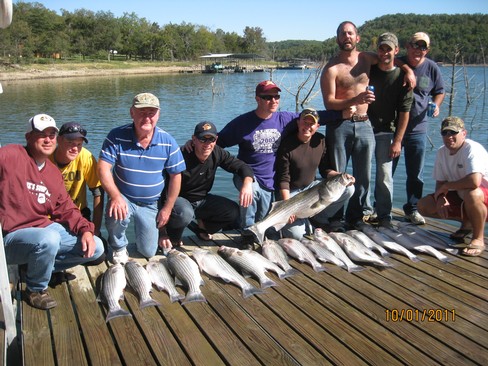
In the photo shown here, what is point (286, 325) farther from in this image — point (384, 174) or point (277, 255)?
point (384, 174)

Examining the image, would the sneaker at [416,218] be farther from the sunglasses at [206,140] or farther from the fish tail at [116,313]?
the fish tail at [116,313]

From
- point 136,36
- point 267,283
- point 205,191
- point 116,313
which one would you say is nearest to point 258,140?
point 205,191

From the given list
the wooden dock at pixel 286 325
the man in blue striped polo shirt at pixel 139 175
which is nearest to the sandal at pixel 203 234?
the man in blue striped polo shirt at pixel 139 175

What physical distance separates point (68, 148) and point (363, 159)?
12.5 feet

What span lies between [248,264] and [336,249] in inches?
46.7

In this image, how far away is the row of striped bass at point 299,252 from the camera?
485 centimetres

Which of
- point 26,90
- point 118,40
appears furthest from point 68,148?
point 118,40

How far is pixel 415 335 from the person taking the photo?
3.54m

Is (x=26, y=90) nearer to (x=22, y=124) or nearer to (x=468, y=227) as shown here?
(x=22, y=124)

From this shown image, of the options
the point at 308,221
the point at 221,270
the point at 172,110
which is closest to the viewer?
the point at 221,270

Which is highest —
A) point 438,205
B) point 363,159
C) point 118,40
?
point 118,40

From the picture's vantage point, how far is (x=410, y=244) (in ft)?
17.7

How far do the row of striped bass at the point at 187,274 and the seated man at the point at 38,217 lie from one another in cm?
85

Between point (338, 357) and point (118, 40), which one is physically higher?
point (118, 40)
